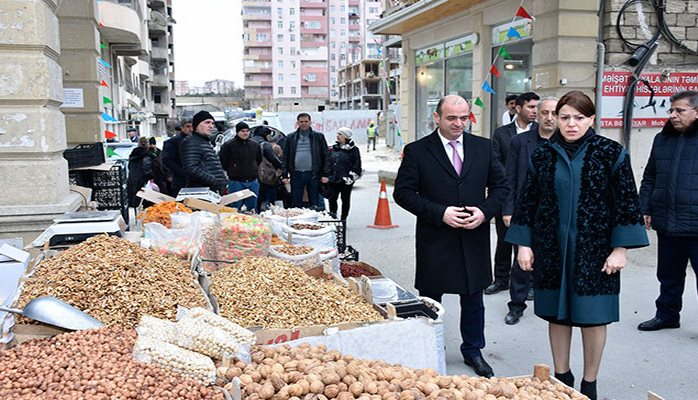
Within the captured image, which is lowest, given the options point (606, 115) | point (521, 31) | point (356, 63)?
point (606, 115)

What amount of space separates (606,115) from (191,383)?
944 centimetres

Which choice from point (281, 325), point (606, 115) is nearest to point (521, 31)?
point (606, 115)

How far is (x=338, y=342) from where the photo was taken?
3.38 meters

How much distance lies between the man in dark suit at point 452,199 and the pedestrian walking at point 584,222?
755 mm

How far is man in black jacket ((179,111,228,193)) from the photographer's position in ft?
24.4

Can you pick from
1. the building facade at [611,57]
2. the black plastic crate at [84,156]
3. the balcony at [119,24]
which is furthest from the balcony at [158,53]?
the black plastic crate at [84,156]

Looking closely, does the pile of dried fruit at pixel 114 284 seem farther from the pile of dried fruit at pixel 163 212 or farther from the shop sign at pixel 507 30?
the shop sign at pixel 507 30

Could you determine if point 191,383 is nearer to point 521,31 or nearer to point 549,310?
point 549,310

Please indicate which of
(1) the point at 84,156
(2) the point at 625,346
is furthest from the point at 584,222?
(1) the point at 84,156

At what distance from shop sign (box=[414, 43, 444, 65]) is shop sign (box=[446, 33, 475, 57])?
1.75ft

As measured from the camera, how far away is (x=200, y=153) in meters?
7.59

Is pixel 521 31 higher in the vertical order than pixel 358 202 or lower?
higher

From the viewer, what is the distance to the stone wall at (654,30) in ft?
32.9

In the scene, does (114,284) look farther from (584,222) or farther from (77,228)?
(584,222)
